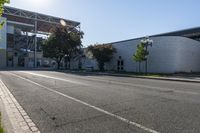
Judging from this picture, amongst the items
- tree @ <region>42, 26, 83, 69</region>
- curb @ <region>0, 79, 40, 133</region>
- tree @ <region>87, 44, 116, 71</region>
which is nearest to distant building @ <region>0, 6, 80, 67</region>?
tree @ <region>42, 26, 83, 69</region>

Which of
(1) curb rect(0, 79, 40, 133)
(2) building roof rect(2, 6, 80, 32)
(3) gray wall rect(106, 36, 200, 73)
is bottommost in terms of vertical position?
(1) curb rect(0, 79, 40, 133)

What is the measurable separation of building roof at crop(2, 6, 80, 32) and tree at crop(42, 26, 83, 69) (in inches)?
589

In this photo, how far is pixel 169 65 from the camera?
3497 centimetres

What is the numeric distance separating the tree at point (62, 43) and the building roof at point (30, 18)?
15.0 metres

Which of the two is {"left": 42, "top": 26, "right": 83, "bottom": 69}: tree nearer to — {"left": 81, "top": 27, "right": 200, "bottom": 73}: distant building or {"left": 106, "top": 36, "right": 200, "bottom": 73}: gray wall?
{"left": 81, "top": 27, "right": 200, "bottom": 73}: distant building

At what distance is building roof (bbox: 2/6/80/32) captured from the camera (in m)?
62.1

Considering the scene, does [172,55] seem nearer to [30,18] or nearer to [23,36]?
[30,18]

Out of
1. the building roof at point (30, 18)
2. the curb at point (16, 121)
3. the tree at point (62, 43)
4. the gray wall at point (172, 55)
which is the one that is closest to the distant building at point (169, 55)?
the gray wall at point (172, 55)

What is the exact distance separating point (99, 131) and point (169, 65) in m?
31.7

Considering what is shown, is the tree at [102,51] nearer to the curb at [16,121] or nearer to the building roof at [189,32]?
the building roof at [189,32]

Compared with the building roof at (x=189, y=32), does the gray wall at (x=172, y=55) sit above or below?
below

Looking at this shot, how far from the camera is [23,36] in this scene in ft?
245

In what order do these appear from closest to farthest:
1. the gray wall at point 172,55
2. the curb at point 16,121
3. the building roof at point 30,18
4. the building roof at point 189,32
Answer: the curb at point 16,121, the gray wall at point 172,55, the building roof at point 189,32, the building roof at point 30,18

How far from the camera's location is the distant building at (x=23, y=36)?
66625 mm
